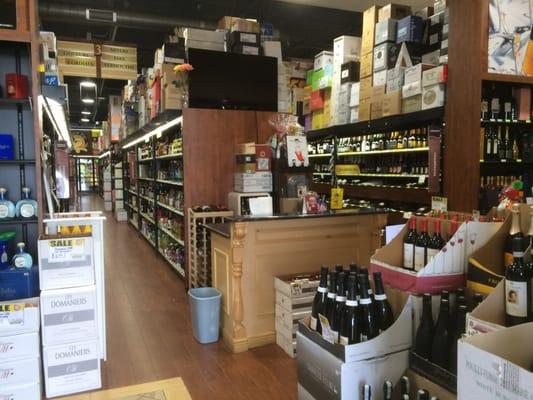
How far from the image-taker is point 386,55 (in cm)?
578

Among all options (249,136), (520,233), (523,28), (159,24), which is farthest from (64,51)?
(520,233)

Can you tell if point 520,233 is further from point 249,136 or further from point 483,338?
point 249,136

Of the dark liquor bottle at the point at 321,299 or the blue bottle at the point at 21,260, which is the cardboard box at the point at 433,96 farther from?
the blue bottle at the point at 21,260

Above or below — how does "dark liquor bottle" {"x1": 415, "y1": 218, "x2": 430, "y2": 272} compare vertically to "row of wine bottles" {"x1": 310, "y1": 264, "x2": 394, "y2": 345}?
above

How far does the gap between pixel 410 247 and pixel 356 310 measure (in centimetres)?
47

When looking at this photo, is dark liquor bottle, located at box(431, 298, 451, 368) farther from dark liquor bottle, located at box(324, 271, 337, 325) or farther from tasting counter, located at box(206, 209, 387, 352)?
tasting counter, located at box(206, 209, 387, 352)

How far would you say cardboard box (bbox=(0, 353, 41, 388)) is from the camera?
279 centimetres

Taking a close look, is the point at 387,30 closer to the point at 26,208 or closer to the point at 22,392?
the point at 26,208

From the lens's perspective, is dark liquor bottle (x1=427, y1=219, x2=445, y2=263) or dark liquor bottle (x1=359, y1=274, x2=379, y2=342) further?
dark liquor bottle (x1=427, y1=219, x2=445, y2=263)

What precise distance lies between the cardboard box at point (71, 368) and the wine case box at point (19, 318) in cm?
21

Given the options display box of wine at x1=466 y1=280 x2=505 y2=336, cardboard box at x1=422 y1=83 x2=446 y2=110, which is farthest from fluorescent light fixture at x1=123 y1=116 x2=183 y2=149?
display box of wine at x1=466 y1=280 x2=505 y2=336

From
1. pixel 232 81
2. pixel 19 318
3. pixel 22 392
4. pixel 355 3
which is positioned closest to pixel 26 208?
pixel 19 318

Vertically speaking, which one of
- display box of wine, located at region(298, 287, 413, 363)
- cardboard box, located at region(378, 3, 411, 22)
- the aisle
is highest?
cardboard box, located at region(378, 3, 411, 22)

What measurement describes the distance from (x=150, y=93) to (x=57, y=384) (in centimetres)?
522
